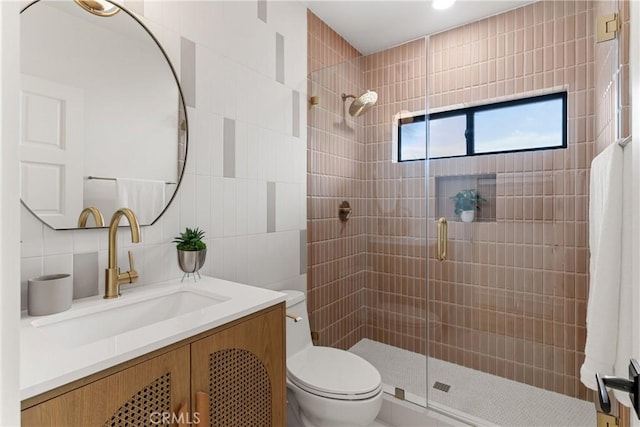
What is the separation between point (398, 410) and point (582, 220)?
1.45 metres

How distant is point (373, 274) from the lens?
7.59 ft

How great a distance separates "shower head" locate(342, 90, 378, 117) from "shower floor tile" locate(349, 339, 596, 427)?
5.44 feet

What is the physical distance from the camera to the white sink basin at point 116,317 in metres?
0.93

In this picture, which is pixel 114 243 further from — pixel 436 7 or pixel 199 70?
pixel 436 7

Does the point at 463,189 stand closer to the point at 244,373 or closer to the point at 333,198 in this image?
the point at 333,198

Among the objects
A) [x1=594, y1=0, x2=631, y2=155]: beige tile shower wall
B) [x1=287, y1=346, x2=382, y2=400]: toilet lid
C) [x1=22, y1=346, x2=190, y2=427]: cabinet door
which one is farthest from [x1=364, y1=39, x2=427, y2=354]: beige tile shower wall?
[x1=22, y1=346, x2=190, y2=427]: cabinet door

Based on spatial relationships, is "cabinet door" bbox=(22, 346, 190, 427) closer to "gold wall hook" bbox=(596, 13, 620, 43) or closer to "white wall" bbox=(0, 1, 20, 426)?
"white wall" bbox=(0, 1, 20, 426)

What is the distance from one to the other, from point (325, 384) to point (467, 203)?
4.54 ft

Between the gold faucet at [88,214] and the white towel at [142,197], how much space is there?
0.08m

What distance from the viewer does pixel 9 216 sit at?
13.4 inches

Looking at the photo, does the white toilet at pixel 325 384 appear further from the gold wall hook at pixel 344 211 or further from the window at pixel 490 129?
the window at pixel 490 129

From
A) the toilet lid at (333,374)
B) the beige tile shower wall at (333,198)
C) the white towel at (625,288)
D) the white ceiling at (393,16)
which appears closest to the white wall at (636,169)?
the white towel at (625,288)

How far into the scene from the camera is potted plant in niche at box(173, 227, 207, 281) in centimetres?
133

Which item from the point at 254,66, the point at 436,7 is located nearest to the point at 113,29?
the point at 254,66
